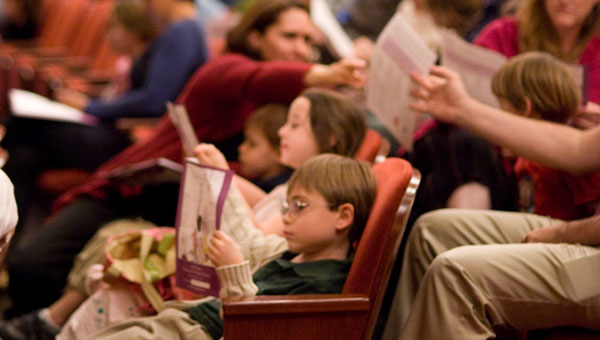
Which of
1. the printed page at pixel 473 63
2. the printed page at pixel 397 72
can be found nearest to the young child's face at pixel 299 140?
the printed page at pixel 397 72

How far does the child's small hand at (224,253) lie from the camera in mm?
1764

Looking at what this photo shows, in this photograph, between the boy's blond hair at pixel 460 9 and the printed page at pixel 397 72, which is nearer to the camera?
the printed page at pixel 397 72

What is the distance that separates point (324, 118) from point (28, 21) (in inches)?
207

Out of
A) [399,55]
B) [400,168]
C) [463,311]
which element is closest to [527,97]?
[399,55]

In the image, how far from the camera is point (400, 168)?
6.25 feet

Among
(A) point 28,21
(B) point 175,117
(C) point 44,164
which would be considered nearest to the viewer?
(B) point 175,117

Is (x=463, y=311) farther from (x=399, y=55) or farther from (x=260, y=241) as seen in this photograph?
(x=399, y=55)

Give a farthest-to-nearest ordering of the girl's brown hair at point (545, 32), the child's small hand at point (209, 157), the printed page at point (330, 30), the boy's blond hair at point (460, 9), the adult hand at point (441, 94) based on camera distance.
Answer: the printed page at point (330, 30) → the boy's blond hair at point (460, 9) → the girl's brown hair at point (545, 32) → the adult hand at point (441, 94) → the child's small hand at point (209, 157)

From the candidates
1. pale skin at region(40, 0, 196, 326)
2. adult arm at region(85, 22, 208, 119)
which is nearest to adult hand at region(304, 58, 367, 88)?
pale skin at region(40, 0, 196, 326)

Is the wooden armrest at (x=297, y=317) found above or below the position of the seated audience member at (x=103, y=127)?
above

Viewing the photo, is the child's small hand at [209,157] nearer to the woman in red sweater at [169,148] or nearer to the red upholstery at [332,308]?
the red upholstery at [332,308]

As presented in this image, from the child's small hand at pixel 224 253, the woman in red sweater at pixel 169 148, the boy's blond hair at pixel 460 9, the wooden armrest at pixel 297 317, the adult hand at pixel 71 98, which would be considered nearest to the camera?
the wooden armrest at pixel 297 317

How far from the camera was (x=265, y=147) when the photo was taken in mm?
2664

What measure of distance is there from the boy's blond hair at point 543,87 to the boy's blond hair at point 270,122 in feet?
2.47
